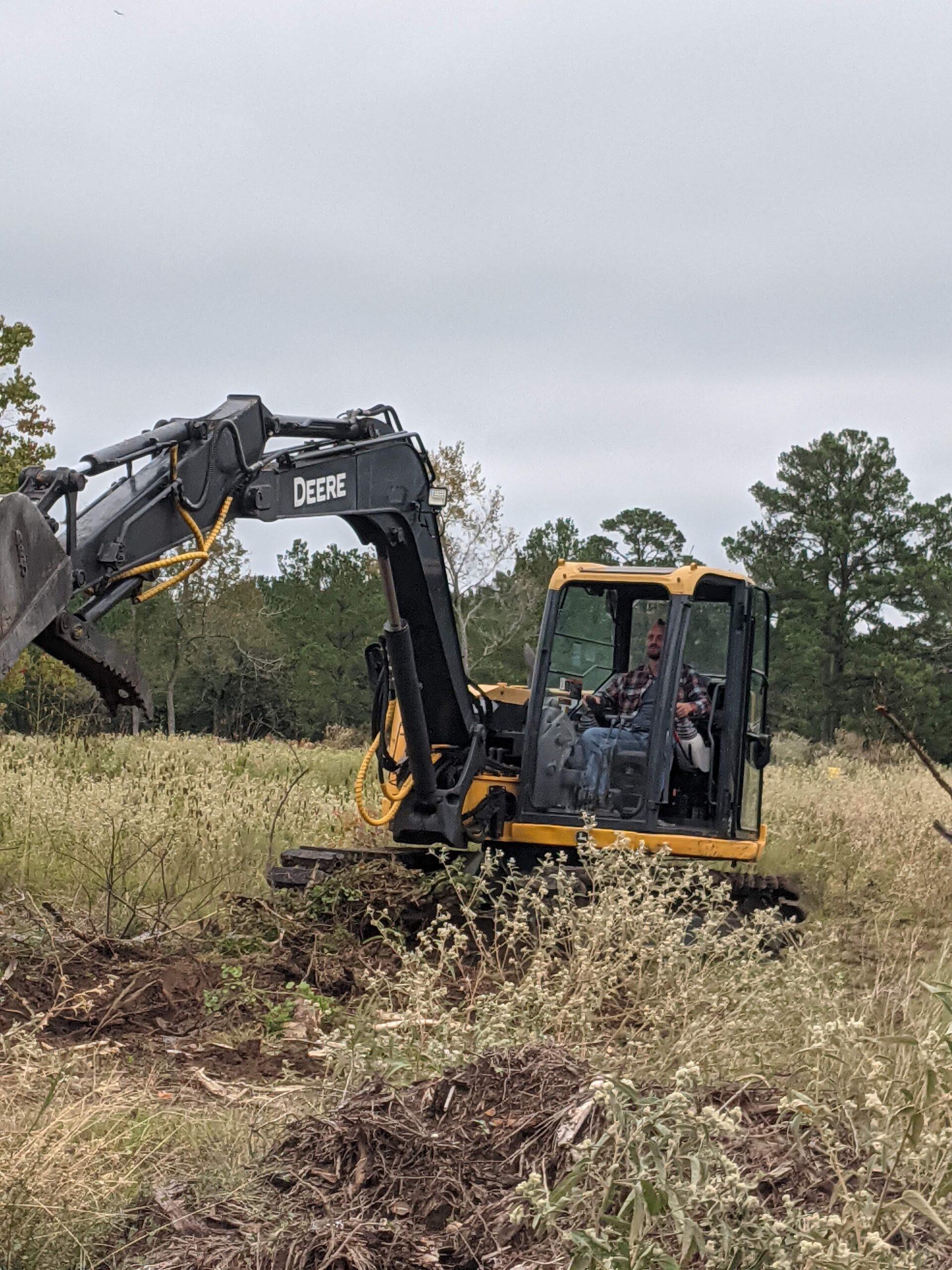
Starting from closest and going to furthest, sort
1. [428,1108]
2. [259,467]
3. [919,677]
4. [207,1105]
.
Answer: [428,1108]
[207,1105]
[259,467]
[919,677]

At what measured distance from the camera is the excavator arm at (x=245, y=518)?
577cm

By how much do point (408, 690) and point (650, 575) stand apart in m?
1.91

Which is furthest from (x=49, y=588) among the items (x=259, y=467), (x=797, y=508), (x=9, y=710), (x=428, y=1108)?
(x=797, y=508)

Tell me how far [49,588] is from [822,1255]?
4.04 m

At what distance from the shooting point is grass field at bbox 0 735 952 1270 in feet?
11.1

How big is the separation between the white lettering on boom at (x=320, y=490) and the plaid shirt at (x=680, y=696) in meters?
2.48

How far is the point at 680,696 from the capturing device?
9.45 metres

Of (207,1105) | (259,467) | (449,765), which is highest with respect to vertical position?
(259,467)

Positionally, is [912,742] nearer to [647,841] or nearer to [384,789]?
[647,841]

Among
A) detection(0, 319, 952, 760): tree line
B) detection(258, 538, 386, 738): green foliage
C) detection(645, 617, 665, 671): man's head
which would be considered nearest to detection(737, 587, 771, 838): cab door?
detection(645, 617, 665, 671): man's head

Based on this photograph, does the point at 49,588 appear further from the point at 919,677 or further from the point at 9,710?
the point at 919,677

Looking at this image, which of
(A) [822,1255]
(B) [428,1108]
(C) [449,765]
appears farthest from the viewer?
(C) [449,765]

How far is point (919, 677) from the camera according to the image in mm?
37281

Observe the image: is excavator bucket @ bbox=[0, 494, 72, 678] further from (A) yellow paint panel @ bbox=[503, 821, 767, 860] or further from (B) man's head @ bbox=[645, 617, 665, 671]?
(B) man's head @ bbox=[645, 617, 665, 671]
